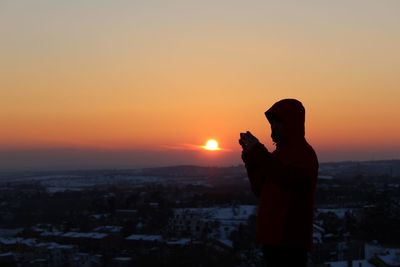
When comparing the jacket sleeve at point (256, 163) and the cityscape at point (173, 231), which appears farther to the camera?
the cityscape at point (173, 231)

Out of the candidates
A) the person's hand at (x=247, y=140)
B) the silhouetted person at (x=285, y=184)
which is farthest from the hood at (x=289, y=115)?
the person's hand at (x=247, y=140)

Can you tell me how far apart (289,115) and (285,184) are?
11.4 inches

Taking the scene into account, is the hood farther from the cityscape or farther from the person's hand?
the cityscape

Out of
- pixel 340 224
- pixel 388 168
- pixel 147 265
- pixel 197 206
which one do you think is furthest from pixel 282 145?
pixel 388 168

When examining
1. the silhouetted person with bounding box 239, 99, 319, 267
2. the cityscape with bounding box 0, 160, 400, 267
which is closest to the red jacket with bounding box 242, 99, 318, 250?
the silhouetted person with bounding box 239, 99, 319, 267

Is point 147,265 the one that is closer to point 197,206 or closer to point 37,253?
point 37,253

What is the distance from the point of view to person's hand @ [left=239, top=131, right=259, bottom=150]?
2515mm

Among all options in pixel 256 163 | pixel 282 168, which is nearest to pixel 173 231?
pixel 256 163

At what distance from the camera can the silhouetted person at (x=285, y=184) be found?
2467 millimetres

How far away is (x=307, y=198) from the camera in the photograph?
8.30 feet

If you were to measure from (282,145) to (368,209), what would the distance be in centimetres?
3097

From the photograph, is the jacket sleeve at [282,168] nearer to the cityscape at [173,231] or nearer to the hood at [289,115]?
the hood at [289,115]

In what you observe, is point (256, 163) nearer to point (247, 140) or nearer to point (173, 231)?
point (247, 140)

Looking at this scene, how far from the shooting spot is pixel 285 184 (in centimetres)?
246
